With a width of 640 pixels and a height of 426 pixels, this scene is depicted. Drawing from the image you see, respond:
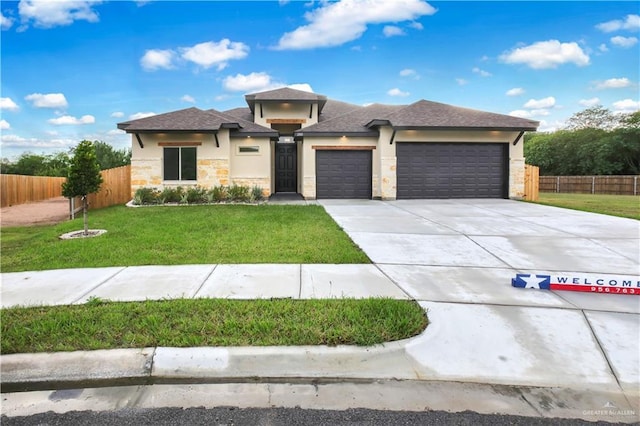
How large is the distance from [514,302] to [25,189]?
24.6 meters

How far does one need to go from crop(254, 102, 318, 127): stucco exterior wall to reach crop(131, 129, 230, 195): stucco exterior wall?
12.5 feet

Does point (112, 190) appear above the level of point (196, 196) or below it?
above

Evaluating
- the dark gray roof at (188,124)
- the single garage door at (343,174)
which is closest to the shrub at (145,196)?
the dark gray roof at (188,124)

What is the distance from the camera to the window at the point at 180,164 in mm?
16562

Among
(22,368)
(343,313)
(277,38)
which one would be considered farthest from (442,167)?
(22,368)

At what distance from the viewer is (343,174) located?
56.5 ft

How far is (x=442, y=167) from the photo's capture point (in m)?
16.9

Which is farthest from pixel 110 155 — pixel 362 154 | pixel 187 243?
pixel 187 243

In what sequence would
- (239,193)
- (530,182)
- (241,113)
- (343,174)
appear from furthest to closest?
(241,113), (530,182), (343,174), (239,193)

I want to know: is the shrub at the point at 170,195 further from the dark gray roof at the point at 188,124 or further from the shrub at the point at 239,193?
the dark gray roof at the point at 188,124

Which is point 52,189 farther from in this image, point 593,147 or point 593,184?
point 593,147

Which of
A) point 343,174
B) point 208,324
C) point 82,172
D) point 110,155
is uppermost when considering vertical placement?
point 110,155

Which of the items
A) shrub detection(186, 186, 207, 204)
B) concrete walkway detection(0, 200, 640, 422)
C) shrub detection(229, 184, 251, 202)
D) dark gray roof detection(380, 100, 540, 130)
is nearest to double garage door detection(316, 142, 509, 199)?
dark gray roof detection(380, 100, 540, 130)

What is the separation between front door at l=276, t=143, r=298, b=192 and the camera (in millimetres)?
19859
